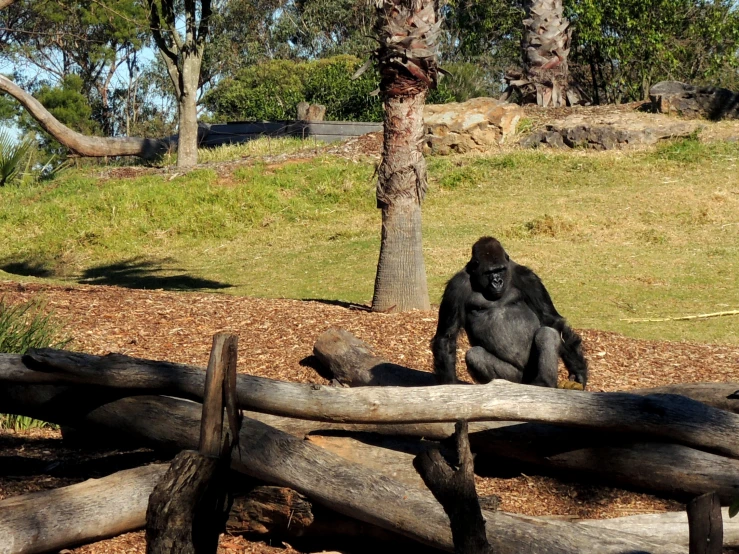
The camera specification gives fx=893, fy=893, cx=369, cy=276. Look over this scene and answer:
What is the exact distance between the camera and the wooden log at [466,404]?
461 cm

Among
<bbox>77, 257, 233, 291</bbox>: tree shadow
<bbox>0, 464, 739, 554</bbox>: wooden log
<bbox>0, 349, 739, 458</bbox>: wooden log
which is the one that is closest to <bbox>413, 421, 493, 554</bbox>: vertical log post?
<bbox>0, 349, 739, 458</bbox>: wooden log

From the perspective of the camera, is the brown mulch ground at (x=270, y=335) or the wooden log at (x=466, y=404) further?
the brown mulch ground at (x=270, y=335)

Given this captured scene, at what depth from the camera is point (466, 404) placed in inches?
181

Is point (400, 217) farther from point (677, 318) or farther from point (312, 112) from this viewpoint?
point (312, 112)

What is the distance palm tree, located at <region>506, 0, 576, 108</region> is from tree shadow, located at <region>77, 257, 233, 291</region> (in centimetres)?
1347

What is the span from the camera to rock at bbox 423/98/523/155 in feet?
73.6

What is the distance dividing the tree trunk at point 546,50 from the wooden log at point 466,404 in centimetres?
2182

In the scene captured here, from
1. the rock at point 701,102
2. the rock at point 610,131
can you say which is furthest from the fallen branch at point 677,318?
the rock at point 701,102

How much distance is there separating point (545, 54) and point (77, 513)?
23175 mm

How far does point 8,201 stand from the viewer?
21.0m

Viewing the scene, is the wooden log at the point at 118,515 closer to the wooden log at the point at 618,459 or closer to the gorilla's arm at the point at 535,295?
the wooden log at the point at 618,459

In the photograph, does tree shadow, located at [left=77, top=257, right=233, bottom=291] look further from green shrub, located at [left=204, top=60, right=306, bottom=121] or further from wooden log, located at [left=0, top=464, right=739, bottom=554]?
green shrub, located at [left=204, top=60, right=306, bottom=121]

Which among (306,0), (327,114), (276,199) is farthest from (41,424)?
(306,0)

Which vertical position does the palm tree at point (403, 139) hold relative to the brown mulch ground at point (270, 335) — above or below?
above
